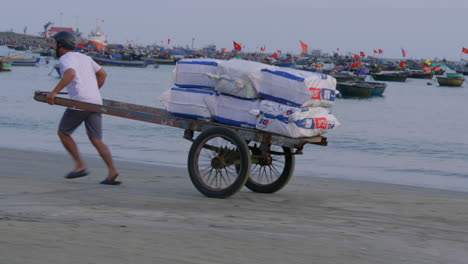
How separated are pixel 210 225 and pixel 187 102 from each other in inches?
81.4

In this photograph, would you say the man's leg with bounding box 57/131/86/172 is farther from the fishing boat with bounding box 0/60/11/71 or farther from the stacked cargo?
the fishing boat with bounding box 0/60/11/71

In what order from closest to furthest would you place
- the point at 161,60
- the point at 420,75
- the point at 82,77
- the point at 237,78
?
the point at 237,78 → the point at 82,77 → the point at 420,75 → the point at 161,60

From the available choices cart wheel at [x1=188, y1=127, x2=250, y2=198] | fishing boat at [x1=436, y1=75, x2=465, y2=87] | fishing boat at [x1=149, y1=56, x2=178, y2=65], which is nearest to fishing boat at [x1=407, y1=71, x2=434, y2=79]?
fishing boat at [x1=436, y1=75, x2=465, y2=87]

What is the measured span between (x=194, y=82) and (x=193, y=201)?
1352 mm

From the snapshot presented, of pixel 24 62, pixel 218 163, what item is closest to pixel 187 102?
pixel 218 163

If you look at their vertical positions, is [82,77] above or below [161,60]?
above

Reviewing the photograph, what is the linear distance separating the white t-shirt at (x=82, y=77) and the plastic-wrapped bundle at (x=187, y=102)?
0.79m

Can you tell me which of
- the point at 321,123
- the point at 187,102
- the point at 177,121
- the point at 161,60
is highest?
the point at 187,102

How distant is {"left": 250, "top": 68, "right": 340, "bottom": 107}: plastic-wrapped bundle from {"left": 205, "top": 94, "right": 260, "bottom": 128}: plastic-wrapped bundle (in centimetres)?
20

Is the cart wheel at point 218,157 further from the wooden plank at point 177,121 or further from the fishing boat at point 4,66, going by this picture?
the fishing boat at point 4,66

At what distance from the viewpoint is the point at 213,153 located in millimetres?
7609

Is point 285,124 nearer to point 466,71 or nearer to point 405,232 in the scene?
point 405,232

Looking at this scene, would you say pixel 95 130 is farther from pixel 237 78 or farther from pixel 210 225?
pixel 210 225

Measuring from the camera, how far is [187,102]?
293 inches
